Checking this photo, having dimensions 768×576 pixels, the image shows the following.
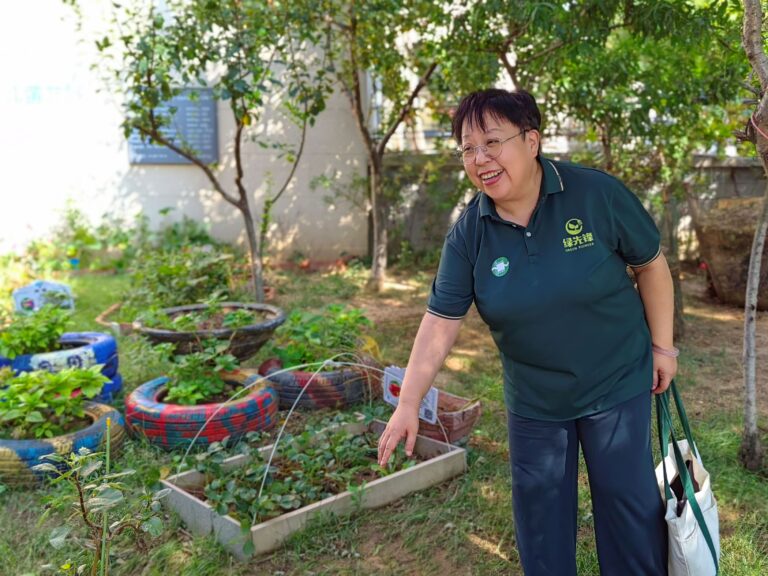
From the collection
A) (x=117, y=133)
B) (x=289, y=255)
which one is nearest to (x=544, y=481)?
(x=289, y=255)

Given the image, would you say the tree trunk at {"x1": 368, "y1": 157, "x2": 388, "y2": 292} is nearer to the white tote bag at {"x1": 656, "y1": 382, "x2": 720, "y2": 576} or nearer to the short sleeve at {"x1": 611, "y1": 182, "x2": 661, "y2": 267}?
the white tote bag at {"x1": 656, "y1": 382, "x2": 720, "y2": 576}

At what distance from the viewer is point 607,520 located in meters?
2.34

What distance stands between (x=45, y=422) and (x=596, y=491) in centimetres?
293

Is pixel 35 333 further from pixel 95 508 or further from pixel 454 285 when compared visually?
pixel 454 285

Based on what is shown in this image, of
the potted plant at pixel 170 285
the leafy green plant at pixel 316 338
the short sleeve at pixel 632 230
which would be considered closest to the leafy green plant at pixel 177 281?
the potted plant at pixel 170 285

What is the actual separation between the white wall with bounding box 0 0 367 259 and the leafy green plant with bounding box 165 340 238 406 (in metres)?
6.19

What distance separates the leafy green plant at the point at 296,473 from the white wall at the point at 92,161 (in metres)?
6.92

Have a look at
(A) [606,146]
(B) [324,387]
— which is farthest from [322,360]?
(A) [606,146]

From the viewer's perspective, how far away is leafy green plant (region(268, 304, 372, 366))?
5.00 m

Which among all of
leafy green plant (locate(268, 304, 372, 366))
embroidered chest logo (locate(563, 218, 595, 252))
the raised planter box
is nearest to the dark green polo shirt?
embroidered chest logo (locate(563, 218, 595, 252))

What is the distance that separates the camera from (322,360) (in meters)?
4.84

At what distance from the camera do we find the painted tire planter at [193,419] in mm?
4102

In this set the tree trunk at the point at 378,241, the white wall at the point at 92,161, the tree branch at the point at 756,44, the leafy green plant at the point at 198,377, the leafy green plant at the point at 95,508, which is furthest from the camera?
the white wall at the point at 92,161

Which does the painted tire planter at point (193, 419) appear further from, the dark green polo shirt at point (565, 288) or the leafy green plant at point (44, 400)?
the dark green polo shirt at point (565, 288)
